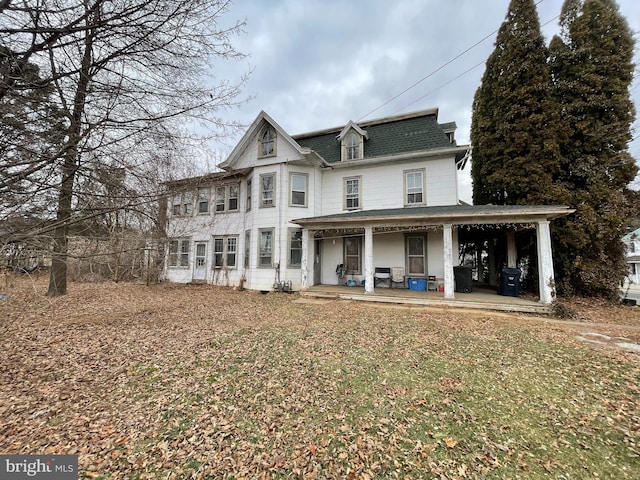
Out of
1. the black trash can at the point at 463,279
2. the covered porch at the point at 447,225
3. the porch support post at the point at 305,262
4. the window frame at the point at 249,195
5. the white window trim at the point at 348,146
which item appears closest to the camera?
the covered porch at the point at 447,225

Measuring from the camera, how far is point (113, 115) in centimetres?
317

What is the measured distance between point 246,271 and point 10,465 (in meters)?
11.3

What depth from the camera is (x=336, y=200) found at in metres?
13.5

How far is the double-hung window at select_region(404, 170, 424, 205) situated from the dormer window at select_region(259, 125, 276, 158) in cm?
667

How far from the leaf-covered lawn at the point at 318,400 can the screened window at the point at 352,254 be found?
254 inches

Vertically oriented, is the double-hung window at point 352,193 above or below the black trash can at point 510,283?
above

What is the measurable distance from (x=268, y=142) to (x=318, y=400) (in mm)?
12360

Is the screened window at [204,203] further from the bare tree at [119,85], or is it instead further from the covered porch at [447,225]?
the bare tree at [119,85]

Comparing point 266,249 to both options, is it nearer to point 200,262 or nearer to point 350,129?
point 200,262

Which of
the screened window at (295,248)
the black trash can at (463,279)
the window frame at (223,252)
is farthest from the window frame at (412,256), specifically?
the window frame at (223,252)

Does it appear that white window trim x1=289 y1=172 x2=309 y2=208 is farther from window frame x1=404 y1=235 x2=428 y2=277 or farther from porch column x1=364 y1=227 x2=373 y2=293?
window frame x1=404 y1=235 x2=428 y2=277

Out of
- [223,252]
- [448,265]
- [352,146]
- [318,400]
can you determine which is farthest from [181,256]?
[318,400]

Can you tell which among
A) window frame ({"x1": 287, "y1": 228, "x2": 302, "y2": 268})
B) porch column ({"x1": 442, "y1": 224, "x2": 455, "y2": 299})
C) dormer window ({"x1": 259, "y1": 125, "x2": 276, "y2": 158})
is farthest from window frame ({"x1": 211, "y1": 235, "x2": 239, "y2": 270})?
porch column ({"x1": 442, "y1": 224, "x2": 455, "y2": 299})

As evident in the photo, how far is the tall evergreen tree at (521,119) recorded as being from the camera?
1064cm
